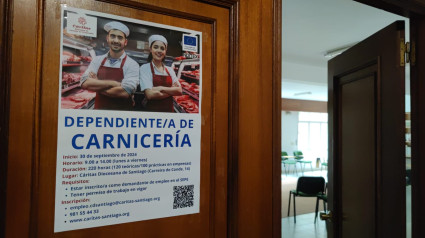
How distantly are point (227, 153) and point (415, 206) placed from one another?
116 cm

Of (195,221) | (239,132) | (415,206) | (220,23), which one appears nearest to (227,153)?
(239,132)

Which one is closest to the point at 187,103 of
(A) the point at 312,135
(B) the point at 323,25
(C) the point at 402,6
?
(C) the point at 402,6

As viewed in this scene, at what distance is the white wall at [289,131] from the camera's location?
11258 millimetres

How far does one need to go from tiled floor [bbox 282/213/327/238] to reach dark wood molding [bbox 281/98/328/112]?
4741 millimetres

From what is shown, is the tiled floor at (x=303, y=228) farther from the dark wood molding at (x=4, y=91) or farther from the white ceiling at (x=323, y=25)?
the dark wood molding at (x=4, y=91)

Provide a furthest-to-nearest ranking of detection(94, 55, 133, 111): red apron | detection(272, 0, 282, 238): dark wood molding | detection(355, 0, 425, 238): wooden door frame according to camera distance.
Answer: detection(355, 0, 425, 238): wooden door frame < detection(272, 0, 282, 238): dark wood molding < detection(94, 55, 133, 111): red apron

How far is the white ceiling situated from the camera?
8.39ft

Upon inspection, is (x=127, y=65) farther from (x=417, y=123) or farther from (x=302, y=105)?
(x=302, y=105)

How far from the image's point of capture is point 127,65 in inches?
30.3

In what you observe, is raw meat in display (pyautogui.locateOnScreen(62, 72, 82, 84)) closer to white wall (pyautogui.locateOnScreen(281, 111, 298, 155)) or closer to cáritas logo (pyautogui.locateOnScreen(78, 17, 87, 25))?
cáritas logo (pyautogui.locateOnScreen(78, 17, 87, 25))

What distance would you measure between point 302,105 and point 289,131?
2056 millimetres

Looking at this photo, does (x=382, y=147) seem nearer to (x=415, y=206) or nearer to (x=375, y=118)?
(x=375, y=118)

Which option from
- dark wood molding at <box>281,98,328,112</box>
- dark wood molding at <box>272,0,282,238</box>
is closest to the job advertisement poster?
dark wood molding at <box>272,0,282,238</box>

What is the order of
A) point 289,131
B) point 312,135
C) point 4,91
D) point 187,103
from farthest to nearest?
point 312,135 < point 289,131 < point 187,103 < point 4,91
